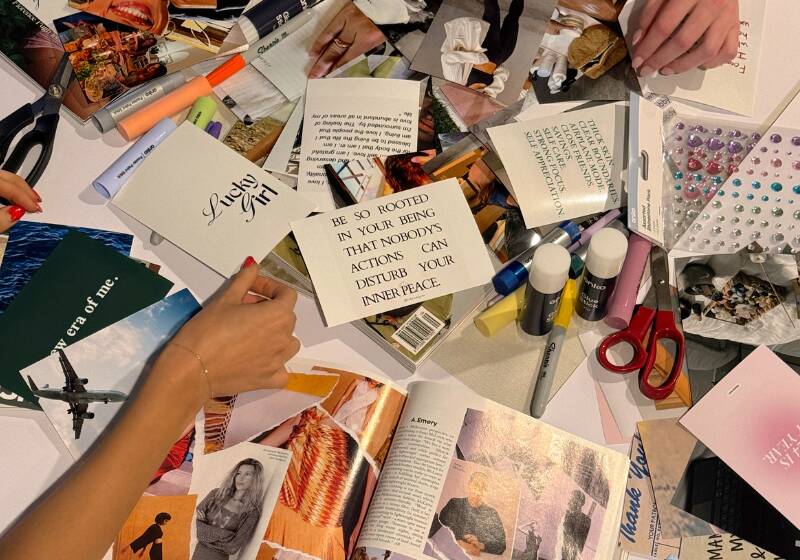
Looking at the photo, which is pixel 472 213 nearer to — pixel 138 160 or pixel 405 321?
pixel 405 321

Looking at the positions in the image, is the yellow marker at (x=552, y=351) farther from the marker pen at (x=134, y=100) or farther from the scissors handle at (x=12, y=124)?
the scissors handle at (x=12, y=124)

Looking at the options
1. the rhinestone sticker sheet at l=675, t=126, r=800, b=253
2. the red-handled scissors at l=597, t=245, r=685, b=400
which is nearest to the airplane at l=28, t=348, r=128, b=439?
the red-handled scissors at l=597, t=245, r=685, b=400

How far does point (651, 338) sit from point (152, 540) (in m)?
0.54

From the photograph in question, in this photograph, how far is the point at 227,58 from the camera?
39.8 inches

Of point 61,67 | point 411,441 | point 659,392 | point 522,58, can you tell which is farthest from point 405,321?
point 61,67

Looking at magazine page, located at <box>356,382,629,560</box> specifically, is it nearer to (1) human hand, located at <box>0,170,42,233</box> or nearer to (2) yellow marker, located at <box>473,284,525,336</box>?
(2) yellow marker, located at <box>473,284,525,336</box>

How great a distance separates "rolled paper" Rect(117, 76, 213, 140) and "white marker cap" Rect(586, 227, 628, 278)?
539mm

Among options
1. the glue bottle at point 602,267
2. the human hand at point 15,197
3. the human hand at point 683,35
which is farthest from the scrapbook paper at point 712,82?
the human hand at point 15,197

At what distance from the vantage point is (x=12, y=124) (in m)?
0.94

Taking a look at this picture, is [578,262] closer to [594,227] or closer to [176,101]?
[594,227]

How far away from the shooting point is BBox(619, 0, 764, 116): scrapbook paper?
3.26 ft

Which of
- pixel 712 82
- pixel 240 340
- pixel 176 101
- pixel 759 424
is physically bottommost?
pixel 759 424

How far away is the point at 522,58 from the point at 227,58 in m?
0.39

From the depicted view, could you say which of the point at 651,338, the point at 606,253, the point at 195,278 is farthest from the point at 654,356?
the point at 195,278
